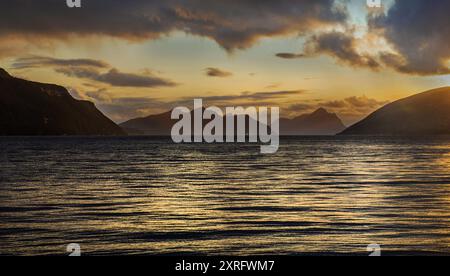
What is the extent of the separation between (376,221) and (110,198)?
18225 millimetres

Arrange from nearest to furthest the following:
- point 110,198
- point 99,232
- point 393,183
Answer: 1. point 99,232
2. point 110,198
3. point 393,183

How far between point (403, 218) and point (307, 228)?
638cm

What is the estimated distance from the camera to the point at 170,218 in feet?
93.6

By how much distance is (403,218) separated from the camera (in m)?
28.7
